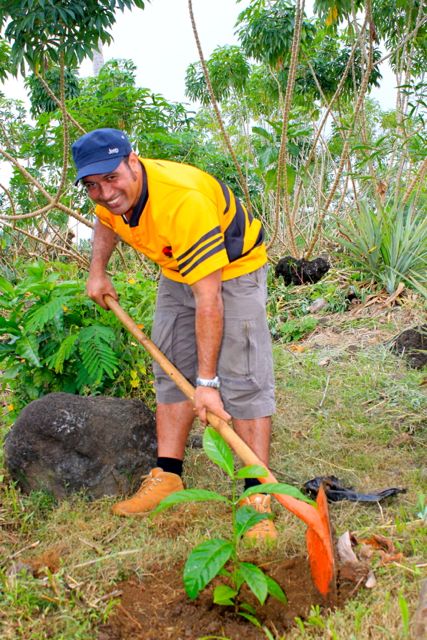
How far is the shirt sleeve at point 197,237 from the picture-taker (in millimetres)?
2395

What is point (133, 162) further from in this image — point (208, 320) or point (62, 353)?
point (62, 353)

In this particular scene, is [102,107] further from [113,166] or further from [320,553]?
[320,553]

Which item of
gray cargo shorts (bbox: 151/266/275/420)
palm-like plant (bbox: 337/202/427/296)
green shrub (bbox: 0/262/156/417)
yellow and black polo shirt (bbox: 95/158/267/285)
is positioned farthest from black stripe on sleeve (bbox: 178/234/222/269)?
palm-like plant (bbox: 337/202/427/296)

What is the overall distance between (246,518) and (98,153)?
4.65 feet

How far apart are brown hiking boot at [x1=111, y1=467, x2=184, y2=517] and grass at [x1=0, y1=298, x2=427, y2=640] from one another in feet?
0.21

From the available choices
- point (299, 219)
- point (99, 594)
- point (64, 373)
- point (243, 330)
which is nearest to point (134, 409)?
point (64, 373)

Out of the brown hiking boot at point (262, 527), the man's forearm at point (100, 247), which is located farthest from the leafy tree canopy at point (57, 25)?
the brown hiking boot at point (262, 527)

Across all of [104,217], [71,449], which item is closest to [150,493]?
[71,449]

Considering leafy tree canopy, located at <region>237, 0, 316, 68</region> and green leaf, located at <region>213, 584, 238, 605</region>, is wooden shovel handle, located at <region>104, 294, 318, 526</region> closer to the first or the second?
green leaf, located at <region>213, 584, 238, 605</region>

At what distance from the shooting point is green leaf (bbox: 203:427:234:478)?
206 cm

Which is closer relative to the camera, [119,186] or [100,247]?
[119,186]

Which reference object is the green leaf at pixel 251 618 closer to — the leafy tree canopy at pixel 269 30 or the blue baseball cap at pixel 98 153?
the blue baseball cap at pixel 98 153

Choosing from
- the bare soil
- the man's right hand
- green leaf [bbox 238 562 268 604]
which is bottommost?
the bare soil

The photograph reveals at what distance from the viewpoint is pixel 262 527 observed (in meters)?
2.55
